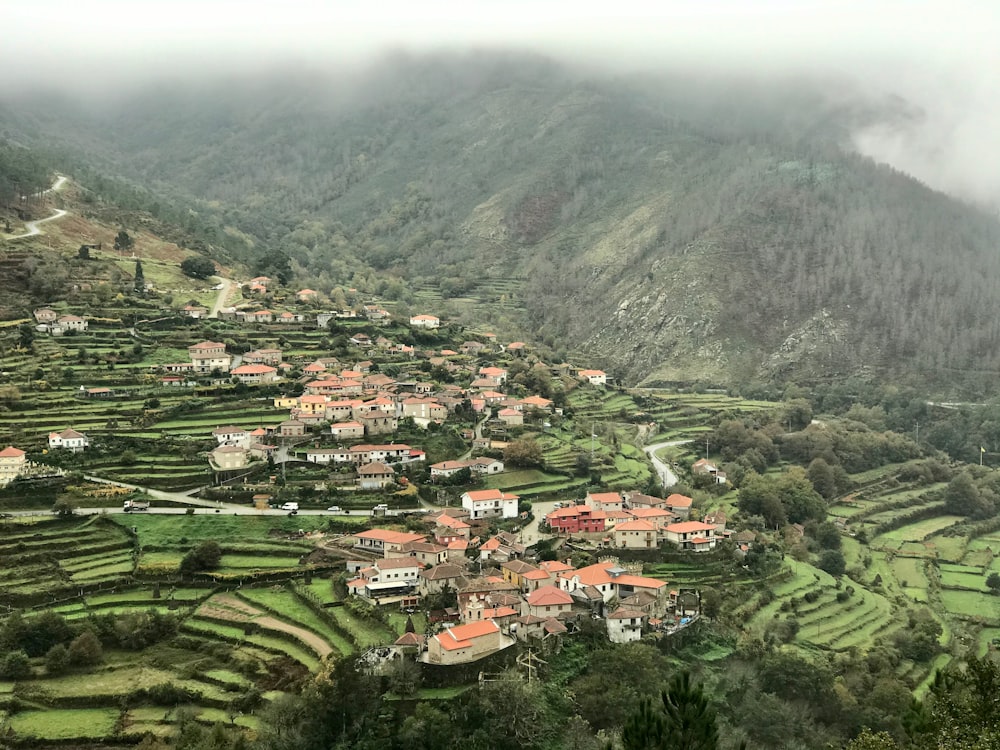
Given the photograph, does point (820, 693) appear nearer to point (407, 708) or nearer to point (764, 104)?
point (407, 708)

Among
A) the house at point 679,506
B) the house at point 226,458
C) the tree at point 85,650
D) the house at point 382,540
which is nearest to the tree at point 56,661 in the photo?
the tree at point 85,650

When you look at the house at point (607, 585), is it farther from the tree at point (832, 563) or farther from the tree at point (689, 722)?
the tree at point (689, 722)

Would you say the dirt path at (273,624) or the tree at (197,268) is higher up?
the tree at (197,268)

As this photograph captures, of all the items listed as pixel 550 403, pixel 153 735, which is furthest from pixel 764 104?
pixel 153 735

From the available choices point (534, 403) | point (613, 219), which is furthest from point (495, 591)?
point (613, 219)

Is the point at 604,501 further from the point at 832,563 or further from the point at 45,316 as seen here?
the point at 45,316
